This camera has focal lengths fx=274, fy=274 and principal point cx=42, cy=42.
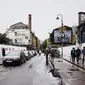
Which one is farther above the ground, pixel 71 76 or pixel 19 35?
pixel 19 35

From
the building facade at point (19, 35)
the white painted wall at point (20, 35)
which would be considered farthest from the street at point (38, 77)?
the white painted wall at point (20, 35)

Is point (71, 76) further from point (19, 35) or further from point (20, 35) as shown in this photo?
point (19, 35)

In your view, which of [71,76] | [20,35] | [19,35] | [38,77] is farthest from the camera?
[19,35]

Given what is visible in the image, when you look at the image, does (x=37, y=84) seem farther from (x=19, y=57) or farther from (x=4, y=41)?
(x=4, y=41)

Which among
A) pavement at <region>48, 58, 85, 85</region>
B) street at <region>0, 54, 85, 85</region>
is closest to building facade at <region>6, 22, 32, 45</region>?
pavement at <region>48, 58, 85, 85</region>

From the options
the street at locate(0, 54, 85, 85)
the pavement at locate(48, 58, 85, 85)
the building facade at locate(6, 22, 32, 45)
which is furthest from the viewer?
the building facade at locate(6, 22, 32, 45)

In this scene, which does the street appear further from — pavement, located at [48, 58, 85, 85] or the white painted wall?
the white painted wall

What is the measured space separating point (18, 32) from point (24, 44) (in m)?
6.77

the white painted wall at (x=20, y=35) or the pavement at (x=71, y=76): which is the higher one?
the white painted wall at (x=20, y=35)

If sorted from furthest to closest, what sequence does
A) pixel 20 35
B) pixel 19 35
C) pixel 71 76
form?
pixel 19 35 < pixel 20 35 < pixel 71 76

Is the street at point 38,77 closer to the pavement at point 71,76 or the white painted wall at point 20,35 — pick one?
the pavement at point 71,76

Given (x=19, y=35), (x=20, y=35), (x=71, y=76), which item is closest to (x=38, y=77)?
(x=71, y=76)

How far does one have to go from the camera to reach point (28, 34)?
13250 cm

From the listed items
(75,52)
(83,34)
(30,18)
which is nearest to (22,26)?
(30,18)
